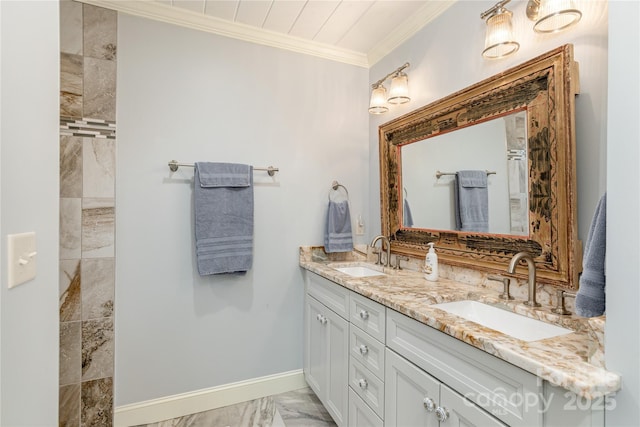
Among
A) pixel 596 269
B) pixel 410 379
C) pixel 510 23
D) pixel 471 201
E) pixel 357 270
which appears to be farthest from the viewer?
pixel 357 270

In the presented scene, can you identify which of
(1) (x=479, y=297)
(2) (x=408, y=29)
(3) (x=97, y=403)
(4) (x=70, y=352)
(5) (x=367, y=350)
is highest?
(2) (x=408, y=29)

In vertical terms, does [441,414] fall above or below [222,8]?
below

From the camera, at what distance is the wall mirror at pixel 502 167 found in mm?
1213

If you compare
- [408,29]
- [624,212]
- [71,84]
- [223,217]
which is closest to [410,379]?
[624,212]

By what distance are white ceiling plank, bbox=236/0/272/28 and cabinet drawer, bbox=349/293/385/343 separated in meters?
1.73

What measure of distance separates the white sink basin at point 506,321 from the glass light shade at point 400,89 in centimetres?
129

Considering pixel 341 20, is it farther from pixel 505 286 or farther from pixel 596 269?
pixel 596 269

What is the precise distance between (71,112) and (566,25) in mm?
2351

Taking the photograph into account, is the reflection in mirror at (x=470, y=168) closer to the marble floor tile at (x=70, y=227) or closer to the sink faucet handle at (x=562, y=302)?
the sink faucet handle at (x=562, y=302)

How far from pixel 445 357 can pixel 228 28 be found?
221 centimetres

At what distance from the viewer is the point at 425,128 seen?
1.93m

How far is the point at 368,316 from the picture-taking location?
1.50 metres

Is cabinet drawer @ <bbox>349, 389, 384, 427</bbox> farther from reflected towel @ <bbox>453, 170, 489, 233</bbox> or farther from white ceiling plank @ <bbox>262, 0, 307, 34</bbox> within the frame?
white ceiling plank @ <bbox>262, 0, 307, 34</bbox>

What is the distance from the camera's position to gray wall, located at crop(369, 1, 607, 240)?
1150mm
